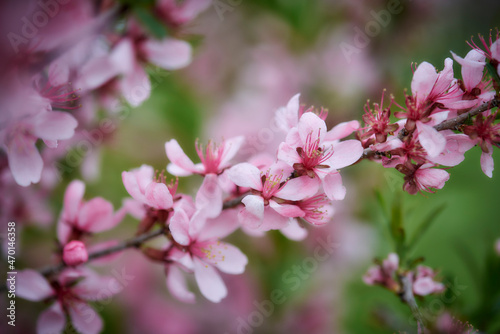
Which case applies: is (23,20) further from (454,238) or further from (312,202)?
(454,238)

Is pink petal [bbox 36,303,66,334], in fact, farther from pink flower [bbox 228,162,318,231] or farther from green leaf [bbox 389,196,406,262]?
green leaf [bbox 389,196,406,262]

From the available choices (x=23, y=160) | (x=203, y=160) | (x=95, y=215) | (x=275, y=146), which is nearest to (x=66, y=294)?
(x=95, y=215)

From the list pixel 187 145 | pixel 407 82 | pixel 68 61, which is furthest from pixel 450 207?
pixel 68 61

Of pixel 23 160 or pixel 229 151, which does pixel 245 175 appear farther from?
pixel 23 160

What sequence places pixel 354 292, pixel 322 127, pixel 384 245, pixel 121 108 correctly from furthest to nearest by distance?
pixel 354 292 → pixel 384 245 → pixel 121 108 → pixel 322 127

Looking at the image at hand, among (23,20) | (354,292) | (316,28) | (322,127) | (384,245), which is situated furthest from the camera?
(316,28)

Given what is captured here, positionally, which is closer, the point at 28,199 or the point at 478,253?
the point at 28,199

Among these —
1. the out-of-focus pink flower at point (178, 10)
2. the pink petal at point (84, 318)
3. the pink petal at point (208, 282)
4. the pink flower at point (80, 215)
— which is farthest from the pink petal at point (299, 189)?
the out-of-focus pink flower at point (178, 10)
